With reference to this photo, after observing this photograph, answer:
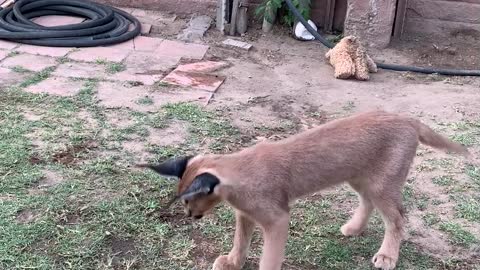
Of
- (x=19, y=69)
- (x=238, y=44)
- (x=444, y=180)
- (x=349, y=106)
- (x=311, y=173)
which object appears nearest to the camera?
(x=311, y=173)

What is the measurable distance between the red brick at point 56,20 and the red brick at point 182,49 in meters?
1.09

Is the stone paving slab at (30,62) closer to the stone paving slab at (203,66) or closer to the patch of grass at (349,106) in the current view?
the stone paving slab at (203,66)

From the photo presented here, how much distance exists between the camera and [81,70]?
19.3ft

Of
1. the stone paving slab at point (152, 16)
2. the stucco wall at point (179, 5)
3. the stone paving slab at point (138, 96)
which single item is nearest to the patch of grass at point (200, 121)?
the stone paving slab at point (138, 96)

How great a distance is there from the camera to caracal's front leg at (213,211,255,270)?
134 inches

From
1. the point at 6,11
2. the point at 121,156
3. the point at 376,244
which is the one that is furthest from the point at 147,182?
the point at 6,11

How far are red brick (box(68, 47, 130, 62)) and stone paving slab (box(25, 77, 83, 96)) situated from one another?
572 mm

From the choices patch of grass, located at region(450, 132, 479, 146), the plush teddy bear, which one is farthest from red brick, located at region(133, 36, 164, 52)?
patch of grass, located at region(450, 132, 479, 146)

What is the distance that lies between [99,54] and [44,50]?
0.50 metres

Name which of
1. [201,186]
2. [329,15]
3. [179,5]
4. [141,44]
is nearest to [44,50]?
[141,44]

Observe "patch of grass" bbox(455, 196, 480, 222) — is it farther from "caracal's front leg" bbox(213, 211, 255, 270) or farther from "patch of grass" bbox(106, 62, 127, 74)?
"patch of grass" bbox(106, 62, 127, 74)

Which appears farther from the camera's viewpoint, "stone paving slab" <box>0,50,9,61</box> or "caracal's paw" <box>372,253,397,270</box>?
"stone paving slab" <box>0,50,9,61</box>

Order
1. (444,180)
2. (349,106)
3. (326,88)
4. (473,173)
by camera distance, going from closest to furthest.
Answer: (444,180) < (473,173) < (349,106) < (326,88)

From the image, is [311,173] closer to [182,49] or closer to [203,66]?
[203,66]
